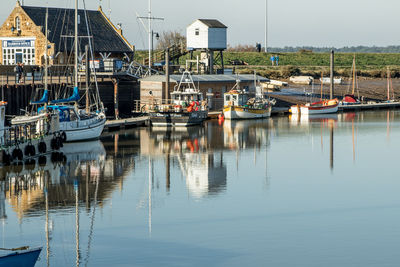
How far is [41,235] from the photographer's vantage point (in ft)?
87.0

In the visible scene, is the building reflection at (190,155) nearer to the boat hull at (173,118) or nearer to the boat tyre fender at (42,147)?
the boat hull at (173,118)

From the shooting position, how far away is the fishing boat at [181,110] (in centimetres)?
6091

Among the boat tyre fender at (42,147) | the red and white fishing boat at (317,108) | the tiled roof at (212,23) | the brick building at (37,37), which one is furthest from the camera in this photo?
the tiled roof at (212,23)

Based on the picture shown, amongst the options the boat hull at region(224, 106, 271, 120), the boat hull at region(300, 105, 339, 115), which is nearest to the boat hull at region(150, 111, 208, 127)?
the boat hull at region(224, 106, 271, 120)

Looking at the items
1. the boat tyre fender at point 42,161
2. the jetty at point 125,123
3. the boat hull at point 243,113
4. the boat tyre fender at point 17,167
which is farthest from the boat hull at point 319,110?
the boat tyre fender at point 17,167

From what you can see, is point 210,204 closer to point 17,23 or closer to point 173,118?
point 173,118

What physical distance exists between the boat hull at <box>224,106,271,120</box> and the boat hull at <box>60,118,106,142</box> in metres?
17.5

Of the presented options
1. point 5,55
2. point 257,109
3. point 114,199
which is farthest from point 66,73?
point 114,199

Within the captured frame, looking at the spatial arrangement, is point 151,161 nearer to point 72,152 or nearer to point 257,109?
point 72,152

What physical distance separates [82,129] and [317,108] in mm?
31008

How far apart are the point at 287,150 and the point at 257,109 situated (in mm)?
20247

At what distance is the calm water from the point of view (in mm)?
24734

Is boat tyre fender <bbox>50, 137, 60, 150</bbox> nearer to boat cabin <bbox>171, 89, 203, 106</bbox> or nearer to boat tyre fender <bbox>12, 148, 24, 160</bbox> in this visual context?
boat tyre fender <bbox>12, 148, 24, 160</bbox>

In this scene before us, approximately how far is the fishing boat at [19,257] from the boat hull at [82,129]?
28609 millimetres
